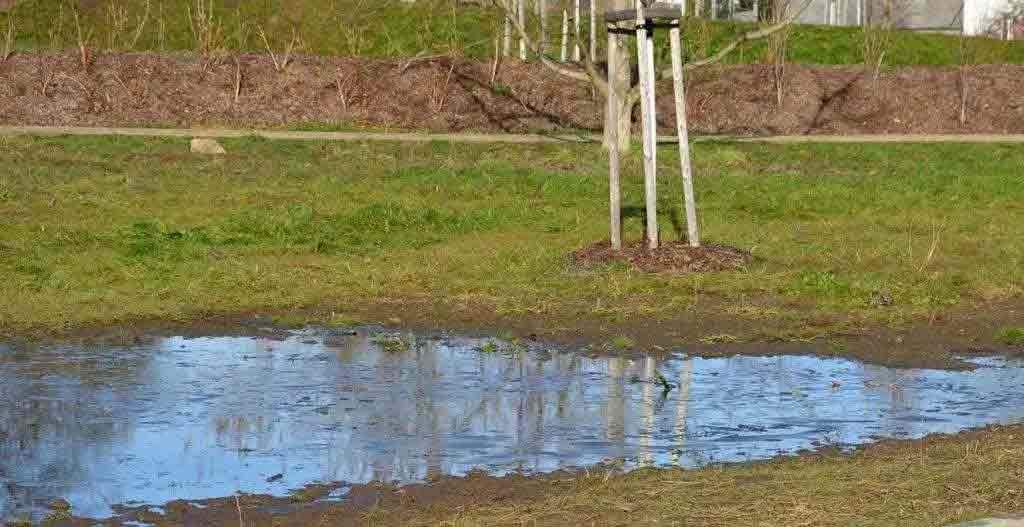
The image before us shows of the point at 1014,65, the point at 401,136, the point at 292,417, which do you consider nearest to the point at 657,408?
the point at 292,417

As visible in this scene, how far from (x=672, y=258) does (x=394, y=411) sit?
5543 millimetres

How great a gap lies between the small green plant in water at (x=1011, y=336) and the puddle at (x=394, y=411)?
0.66 m

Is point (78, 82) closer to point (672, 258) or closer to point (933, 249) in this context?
point (672, 258)

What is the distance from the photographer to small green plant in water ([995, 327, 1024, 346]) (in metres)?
11.9

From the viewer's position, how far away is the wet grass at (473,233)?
519 inches

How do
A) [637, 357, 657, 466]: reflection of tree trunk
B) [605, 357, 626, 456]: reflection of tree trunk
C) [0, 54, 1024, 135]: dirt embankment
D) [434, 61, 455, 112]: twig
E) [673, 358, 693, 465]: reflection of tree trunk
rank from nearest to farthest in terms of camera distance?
[637, 357, 657, 466]: reflection of tree trunk < [673, 358, 693, 465]: reflection of tree trunk < [605, 357, 626, 456]: reflection of tree trunk < [0, 54, 1024, 135]: dirt embankment < [434, 61, 455, 112]: twig

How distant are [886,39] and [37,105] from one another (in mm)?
18150

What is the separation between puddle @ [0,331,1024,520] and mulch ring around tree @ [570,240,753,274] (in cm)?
303

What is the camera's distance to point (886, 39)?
36.8 metres

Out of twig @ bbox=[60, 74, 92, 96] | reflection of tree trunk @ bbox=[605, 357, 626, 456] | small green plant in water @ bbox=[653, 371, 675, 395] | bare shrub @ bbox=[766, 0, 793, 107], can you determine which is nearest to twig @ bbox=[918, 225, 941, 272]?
reflection of tree trunk @ bbox=[605, 357, 626, 456]

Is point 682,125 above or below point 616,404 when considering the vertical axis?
above

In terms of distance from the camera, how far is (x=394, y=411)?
31.0 feet

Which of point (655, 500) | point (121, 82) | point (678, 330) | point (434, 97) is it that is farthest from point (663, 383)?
point (121, 82)

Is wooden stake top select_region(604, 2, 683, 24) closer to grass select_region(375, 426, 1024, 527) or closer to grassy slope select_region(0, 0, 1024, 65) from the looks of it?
grass select_region(375, 426, 1024, 527)
